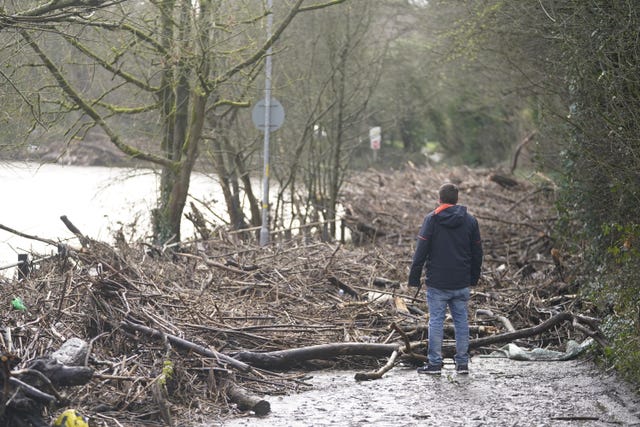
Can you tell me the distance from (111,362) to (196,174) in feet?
58.7

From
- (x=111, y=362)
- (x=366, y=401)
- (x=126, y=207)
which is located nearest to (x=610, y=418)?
(x=366, y=401)

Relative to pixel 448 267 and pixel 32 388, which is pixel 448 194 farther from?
pixel 32 388

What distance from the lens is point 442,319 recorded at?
10.1m

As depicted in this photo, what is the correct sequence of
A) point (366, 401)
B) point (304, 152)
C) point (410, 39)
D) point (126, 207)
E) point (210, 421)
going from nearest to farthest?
1. point (210, 421)
2. point (366, 401)
3. point (126, 207)
4. point (304, 152)
5. point (410, 39)

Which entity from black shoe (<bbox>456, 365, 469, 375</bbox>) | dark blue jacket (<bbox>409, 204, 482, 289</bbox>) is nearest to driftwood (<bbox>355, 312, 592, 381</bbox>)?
black shoe (<bbox>456, 365, 469, 375</bbox>)

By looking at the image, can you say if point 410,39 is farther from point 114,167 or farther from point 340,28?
point 114,167

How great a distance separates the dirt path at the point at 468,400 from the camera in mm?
8023

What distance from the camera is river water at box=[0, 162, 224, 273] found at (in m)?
18.4

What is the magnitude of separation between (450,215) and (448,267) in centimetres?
52

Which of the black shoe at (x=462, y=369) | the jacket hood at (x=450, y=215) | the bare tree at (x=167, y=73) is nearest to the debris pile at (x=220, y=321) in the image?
the black shoe at (x=462, y=369)

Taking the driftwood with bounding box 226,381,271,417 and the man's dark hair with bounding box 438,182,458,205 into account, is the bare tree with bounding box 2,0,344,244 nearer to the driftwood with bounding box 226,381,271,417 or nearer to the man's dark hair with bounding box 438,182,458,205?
the man's dark hair with bounding box 438,182,458,205

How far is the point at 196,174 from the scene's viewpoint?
84.8ft

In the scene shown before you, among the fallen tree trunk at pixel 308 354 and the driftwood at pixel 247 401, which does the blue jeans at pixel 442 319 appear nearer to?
the fallen tree trunk at pixel 308 354

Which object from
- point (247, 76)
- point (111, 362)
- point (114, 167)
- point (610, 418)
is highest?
point (247, 76)
